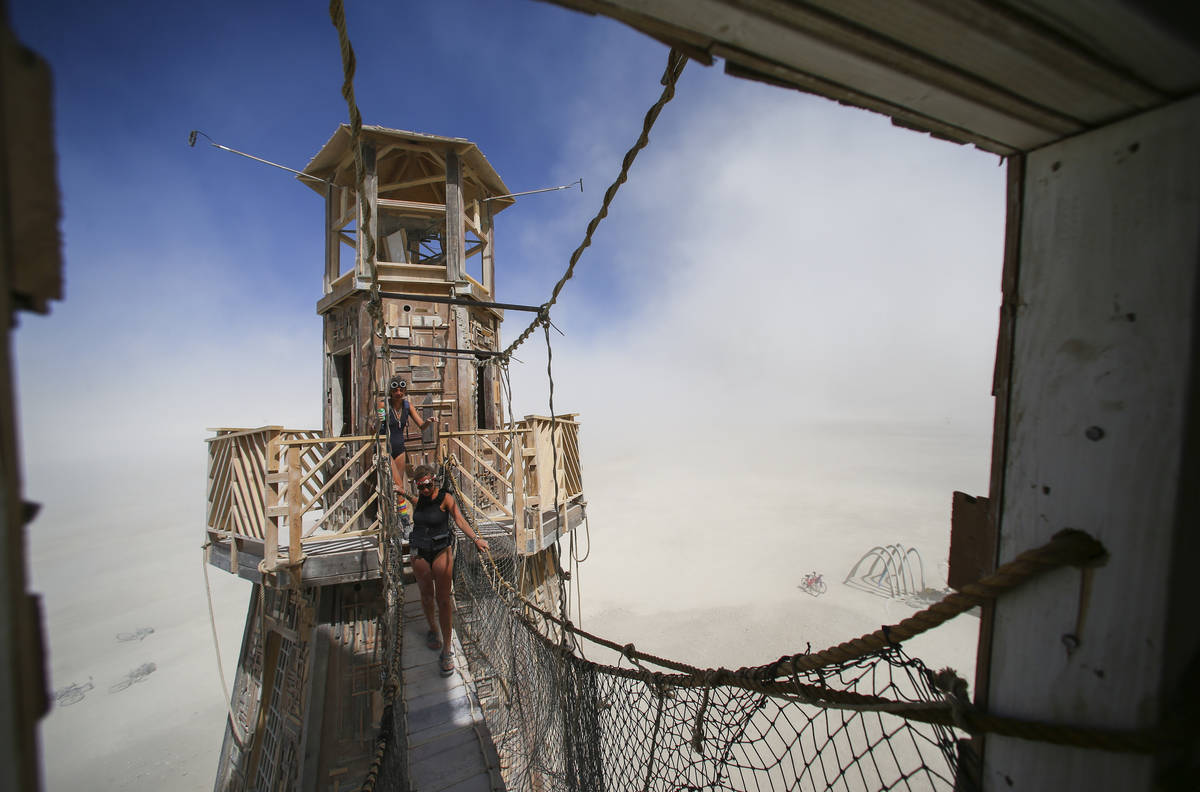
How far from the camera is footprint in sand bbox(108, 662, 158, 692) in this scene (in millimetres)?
15594

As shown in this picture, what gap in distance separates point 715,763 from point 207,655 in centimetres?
2376

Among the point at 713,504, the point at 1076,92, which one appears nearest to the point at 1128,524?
the point at 1076,92

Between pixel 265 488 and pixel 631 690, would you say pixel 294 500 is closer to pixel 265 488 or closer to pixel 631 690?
pixel 265 488

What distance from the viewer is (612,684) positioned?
2.73m

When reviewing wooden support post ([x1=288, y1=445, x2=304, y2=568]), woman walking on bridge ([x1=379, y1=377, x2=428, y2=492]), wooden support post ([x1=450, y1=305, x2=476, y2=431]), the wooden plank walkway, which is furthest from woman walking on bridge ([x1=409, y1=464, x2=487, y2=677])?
wooden support post ([x1=450, y1=305, x2=476, y2=431])

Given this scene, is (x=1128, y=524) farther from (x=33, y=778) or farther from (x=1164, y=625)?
(x=33, y=778)

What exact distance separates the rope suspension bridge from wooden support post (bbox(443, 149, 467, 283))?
2.04 meters

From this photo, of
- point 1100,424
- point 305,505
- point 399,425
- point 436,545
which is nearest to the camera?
point 1100,424

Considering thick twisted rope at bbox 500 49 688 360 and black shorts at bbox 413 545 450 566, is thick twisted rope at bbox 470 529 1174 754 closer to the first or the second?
thick twisted rope at bbox 500 49 688 360

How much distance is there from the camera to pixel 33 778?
515 millimetres

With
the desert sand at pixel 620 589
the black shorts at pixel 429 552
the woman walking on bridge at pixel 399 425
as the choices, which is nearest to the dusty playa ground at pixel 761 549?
the desert sand at pixel 620 589

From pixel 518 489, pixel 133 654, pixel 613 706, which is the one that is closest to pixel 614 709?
pixel 613 706

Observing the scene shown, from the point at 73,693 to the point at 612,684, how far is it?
77.5ft

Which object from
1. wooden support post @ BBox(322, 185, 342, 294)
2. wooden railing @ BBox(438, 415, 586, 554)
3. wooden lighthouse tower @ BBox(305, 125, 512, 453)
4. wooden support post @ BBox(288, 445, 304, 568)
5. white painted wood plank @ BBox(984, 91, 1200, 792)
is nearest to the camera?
white painted wood plank @ BBox(984, 91, 1200, 792)
